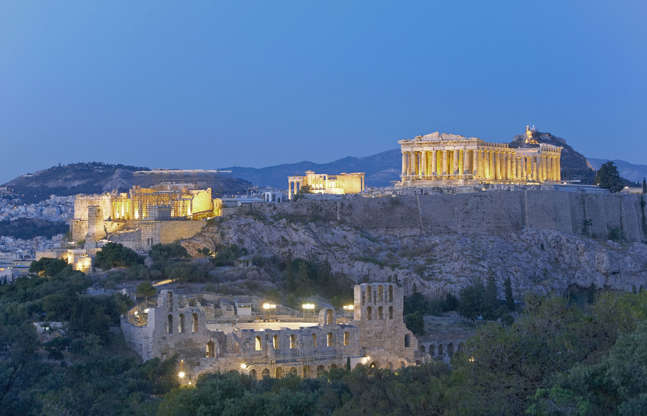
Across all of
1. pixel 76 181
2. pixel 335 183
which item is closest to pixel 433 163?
pixel 335 183

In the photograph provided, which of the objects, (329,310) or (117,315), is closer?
(329,310)

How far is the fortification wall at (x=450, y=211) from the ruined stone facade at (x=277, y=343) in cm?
3303

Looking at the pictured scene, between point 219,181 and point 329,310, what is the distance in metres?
59.7

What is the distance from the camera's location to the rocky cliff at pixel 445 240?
6738 centimetres

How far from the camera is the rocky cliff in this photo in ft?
221

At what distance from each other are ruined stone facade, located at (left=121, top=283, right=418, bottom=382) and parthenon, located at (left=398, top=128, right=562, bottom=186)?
44598 mm

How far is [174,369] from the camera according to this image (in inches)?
1411

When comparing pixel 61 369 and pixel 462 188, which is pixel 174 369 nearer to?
pixel 61 369

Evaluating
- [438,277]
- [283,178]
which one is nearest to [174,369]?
[438,277]

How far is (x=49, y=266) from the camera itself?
57.3 m

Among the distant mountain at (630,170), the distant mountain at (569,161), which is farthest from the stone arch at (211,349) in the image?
the distant mountain at (630,170)

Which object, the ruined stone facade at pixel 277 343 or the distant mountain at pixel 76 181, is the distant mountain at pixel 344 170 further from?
the ruined stone facade at pixel 277 343

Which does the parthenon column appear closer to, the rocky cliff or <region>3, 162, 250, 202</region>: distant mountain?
the rocky cliff

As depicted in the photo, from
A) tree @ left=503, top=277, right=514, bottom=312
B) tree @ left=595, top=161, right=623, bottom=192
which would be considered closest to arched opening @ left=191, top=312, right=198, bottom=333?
tree @ left=503, top=277, right=514, bottom=312
